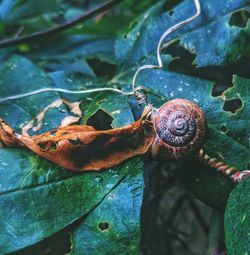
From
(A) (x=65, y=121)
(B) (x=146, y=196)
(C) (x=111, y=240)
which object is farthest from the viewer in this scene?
(B) (x=146, y=196)

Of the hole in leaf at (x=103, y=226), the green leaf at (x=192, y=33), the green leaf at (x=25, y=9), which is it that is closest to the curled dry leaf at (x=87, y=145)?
the hole in leaf at (x=103, y=226)

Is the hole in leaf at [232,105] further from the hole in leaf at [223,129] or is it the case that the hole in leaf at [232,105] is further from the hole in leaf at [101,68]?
the hole in leaf at [101,68]

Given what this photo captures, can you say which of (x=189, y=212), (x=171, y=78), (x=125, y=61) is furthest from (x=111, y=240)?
(x=189, y=212)

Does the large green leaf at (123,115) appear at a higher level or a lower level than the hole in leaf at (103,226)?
higher

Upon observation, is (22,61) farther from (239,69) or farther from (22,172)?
(239,69)

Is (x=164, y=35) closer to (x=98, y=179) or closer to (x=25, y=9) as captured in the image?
(x=98, y=179)
